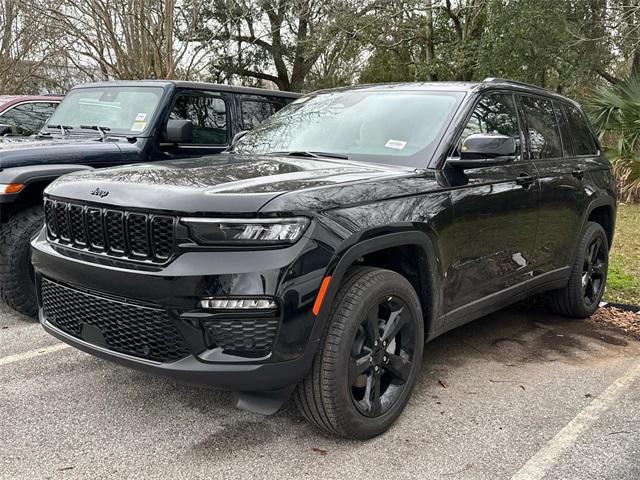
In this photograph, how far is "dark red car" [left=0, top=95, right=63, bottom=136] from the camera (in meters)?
8.18

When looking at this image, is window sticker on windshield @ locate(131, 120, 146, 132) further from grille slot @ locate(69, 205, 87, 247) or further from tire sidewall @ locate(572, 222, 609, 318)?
tire sidewall @ locate(572, 222, 609, 318)

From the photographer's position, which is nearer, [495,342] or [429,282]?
[429,282]

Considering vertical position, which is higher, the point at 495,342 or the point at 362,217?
the point at 362,217

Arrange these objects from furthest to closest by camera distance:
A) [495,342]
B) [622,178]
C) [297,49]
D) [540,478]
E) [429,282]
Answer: [297,49] < [622,178] < [495,342] < [429,282] < [540,478]

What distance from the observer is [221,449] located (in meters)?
2.98

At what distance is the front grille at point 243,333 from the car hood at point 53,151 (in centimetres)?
286

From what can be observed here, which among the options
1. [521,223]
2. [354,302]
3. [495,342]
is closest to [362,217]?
[354,302]

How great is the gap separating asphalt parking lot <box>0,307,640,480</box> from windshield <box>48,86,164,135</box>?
2298 mm

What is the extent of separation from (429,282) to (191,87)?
363 centimetres

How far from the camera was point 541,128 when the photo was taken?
4691 mm

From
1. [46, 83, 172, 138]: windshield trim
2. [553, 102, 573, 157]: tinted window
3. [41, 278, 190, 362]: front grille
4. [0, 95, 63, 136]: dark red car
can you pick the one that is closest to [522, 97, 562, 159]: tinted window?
[553, 102, 573, 157]: tinted window

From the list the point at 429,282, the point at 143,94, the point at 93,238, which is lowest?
the point at 429,282

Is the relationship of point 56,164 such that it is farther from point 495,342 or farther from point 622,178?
point 622,178

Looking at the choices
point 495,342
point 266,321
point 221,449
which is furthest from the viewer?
point 495,342
